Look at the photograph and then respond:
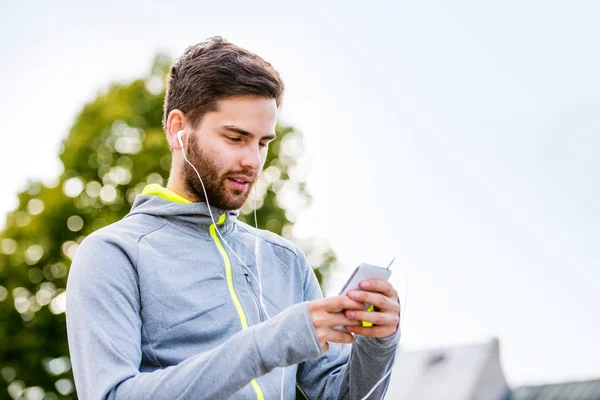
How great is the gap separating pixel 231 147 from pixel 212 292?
51 cm

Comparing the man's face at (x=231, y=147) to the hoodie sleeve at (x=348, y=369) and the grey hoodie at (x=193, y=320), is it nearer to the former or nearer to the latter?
the grey hoodie at (x=193, y=320)

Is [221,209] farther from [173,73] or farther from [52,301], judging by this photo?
[52,301]

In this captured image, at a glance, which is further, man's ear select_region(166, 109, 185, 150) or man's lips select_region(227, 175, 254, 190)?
man's ear select_region(166, 109, 185, 150)

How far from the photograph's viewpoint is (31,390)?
16.5m

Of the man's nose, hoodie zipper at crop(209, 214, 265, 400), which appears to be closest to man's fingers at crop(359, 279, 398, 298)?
hoodie zipper at crop(209, 214, 265, 400)

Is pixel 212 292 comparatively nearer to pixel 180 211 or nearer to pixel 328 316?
pixel 180 211

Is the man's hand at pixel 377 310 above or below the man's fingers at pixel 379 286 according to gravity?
below

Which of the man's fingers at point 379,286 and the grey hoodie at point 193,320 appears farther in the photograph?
the man's fingers at point 379,286

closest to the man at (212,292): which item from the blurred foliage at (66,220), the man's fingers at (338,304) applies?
the man's fingers at (338,304)

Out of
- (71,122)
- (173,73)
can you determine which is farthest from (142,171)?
(173,73)

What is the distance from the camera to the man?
2.38 metres

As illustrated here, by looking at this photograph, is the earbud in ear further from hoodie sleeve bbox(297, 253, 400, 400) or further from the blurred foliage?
the blurred foliage

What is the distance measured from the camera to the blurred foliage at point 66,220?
648 inches

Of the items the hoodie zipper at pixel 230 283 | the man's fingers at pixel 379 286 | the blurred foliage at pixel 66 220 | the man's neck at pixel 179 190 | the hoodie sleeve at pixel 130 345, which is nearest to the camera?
the hoodie sleeve at pixel 130 345
